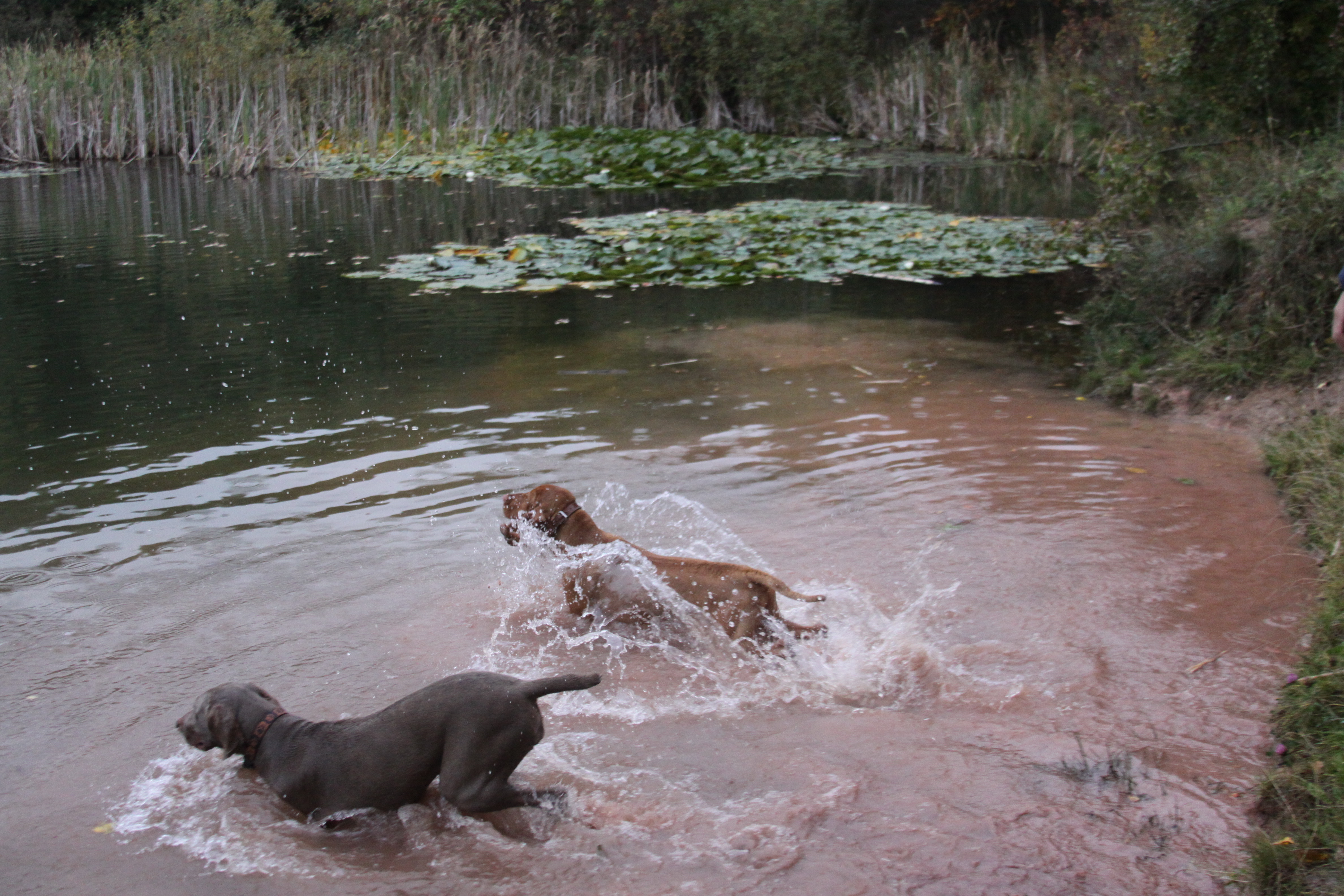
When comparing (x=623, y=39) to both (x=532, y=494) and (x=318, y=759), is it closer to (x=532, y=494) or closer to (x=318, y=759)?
(x=532, y=494)

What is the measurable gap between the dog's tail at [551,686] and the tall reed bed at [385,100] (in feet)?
75.0

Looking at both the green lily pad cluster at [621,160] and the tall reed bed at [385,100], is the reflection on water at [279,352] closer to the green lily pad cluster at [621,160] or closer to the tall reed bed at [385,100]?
the green lily pad cluster at [621,160]

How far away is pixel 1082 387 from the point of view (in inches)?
388

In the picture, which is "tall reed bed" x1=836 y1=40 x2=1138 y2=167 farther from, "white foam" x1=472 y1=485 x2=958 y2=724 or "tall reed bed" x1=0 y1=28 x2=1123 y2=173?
"white foam" x1=472 y1=485 x2=958 y2=724

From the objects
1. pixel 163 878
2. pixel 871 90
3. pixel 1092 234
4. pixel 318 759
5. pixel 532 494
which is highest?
pixel 871 90

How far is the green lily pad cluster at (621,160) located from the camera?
77.8 feet

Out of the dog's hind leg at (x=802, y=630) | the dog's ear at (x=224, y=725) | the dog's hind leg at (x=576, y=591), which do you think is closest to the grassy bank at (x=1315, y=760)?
the dog's hind leg at (x=802, y=630)

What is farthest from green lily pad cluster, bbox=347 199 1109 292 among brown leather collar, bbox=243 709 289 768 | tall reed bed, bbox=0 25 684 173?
tall reed bed, bbox=0 25 684 173

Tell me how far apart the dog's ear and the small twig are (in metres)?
4.04

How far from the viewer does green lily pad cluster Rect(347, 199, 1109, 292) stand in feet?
46.7

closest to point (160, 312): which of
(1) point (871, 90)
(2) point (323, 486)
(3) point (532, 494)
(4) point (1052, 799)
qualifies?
(2) point (323, 486)

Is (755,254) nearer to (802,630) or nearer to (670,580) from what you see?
(670,580)

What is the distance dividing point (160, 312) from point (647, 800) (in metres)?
10.7

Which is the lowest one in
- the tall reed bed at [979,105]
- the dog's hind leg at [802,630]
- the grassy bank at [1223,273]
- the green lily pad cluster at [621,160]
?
the dog's hind leg at [802,630]
